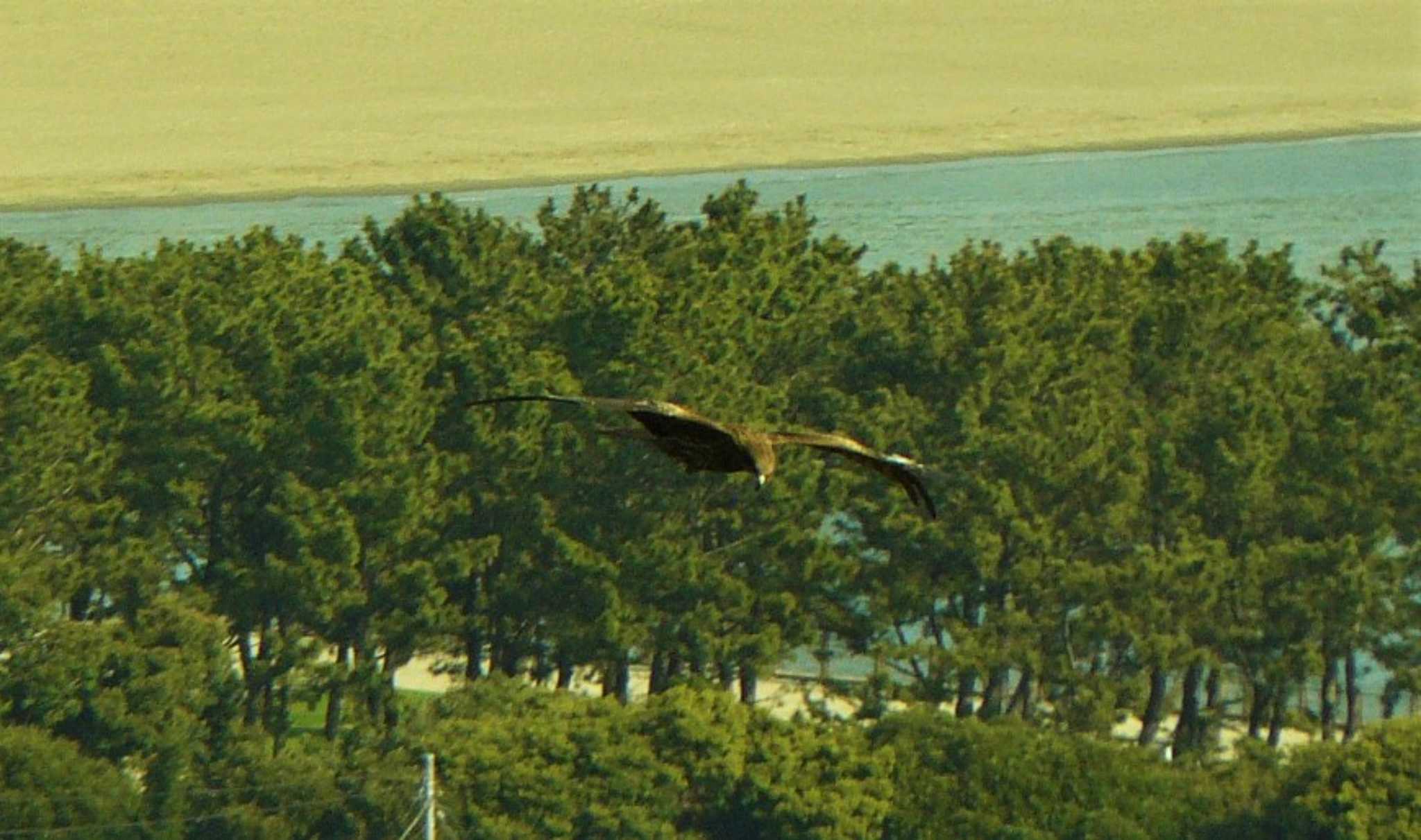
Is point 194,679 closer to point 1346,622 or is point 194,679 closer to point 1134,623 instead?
point 1134,623

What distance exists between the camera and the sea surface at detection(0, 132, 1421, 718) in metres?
62.8

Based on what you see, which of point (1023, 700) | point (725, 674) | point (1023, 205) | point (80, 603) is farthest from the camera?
point (1023, 205)

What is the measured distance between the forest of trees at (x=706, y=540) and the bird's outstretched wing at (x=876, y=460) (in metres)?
26.3

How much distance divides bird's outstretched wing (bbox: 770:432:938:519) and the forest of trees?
86.3 feet

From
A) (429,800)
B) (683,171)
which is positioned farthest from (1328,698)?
(683,171)

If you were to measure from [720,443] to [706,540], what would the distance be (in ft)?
114

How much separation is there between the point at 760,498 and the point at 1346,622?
765cm

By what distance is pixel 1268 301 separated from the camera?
44.8 metres

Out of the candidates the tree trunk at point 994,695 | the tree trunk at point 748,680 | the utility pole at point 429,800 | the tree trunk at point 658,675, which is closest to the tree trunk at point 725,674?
the tree trunk at point 748,680

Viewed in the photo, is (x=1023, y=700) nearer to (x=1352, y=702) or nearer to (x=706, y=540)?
(x=1352, y=702)

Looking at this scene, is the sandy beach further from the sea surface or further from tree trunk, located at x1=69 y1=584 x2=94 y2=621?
tree trunk, located at x1=69 y1=584 x2=94 y2=621

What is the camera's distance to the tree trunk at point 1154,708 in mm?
37656

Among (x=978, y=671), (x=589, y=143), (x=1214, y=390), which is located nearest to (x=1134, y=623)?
(x=978, y=671)

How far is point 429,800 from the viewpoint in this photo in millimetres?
30750
